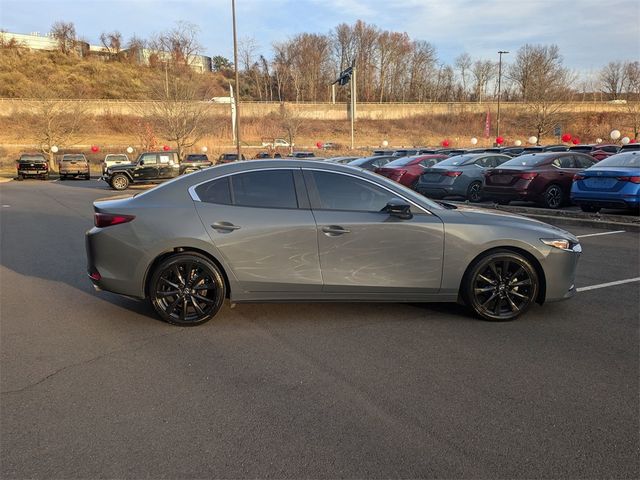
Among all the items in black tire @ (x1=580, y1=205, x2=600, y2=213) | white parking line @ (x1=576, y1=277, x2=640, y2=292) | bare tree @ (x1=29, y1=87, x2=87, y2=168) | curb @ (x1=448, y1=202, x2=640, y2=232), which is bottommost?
white parking line @ (x1=576, y1=277, x2=640, y2=292)

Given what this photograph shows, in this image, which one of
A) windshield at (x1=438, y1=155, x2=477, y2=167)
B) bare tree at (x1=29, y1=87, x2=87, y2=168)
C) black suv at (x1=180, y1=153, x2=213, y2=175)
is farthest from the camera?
bare tree at (x1=29, y1=87, x2=87, y2=168)

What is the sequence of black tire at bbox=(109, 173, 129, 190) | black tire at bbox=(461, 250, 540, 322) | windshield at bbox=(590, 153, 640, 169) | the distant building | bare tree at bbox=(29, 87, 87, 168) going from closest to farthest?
black tire at bbox=(461, 250, 540, 322) → windshield at bbox=(590, 153, 640, 169) → black tire at bbox=(109, 173, 129, 190) → bare tree at bbox=(29, 87, 87, 168) → the distant building

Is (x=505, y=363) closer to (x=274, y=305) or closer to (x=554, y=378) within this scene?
(x=554, y=378)

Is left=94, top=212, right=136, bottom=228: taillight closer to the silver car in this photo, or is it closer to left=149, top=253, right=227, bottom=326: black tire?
the silver car

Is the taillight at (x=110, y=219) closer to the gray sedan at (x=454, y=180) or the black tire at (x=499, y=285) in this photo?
the black tire at (x=499, y=285)

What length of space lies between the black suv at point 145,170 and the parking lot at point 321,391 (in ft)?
62.8

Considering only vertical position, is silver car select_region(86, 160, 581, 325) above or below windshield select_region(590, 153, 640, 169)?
below

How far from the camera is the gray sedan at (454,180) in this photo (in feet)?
47.3

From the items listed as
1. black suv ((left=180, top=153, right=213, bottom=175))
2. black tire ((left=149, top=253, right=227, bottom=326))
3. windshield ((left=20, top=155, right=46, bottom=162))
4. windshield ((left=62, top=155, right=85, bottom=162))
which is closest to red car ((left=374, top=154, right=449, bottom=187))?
black suv ((left=180, top=153, right=213, bottom=175))

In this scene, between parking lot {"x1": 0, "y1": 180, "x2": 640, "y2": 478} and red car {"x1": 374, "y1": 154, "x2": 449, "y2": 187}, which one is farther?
red car {"x1": 374, "y1": 154, "x2": 449, "y2": 187}

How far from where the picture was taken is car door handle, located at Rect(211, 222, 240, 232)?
15.3 ft

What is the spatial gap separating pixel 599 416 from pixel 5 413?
150 inches

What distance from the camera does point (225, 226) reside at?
4.68 m

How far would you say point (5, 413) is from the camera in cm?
322
